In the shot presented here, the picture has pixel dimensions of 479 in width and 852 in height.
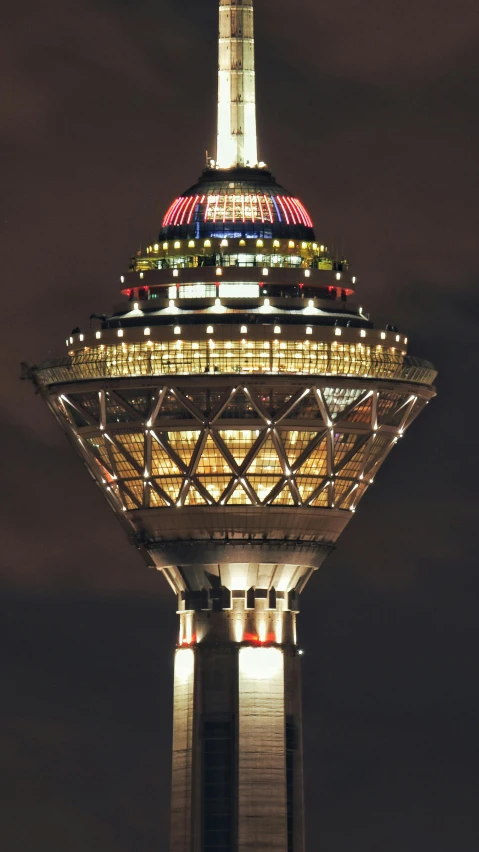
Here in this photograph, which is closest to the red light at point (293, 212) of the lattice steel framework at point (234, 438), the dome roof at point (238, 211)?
the dome roof at point (238, 211)

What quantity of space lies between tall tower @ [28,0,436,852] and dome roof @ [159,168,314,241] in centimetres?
11

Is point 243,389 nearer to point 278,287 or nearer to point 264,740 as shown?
point 278,287

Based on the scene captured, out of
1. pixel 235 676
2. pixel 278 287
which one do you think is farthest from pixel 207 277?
pixel 235 676

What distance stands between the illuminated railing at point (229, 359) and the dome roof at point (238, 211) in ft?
21.6

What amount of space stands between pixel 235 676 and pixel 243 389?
13681 mm

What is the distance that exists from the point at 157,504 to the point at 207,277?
35.7ft

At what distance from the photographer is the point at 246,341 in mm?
146125

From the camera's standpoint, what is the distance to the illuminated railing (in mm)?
146125

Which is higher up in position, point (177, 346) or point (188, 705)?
point (177, 346)

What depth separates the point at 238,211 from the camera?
498ft

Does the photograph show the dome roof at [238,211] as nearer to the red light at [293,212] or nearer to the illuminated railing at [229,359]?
the red light at [293,212]

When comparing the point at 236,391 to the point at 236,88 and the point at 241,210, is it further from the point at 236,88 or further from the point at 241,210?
the point at 236,88

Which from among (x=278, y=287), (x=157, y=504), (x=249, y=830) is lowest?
(x=249, y=830)

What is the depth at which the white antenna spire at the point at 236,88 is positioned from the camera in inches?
6068
